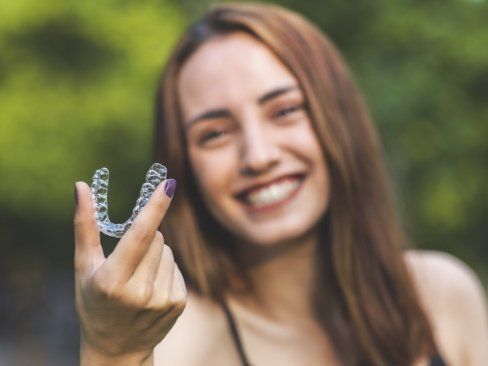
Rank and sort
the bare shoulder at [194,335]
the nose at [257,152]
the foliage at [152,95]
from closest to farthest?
the bare shoulder at [194,335] < the nose at [257,152] < the foliage at [152,95]

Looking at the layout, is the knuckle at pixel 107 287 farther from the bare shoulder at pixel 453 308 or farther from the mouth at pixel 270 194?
the bare shoulder at pixel 453 308

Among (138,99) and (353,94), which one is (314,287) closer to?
(353,94)

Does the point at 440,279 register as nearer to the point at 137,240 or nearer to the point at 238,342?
the point at 238,342

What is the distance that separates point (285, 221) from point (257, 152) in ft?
0.73

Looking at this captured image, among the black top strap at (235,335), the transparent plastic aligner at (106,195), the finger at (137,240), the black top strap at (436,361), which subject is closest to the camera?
the finger at (137,240)

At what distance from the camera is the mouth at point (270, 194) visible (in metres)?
2.22

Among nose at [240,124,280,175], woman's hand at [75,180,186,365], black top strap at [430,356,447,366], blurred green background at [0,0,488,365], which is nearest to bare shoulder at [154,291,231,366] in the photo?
nose at [240,124,280,175]

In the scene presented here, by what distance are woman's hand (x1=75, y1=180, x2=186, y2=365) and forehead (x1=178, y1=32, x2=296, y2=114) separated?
868 mm

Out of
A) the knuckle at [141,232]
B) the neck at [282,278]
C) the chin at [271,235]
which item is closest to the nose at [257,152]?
the chin at [271,235]

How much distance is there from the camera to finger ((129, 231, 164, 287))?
1320 mm

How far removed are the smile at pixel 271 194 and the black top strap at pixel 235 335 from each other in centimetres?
38

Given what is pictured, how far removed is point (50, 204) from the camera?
8.09m

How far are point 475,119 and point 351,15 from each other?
1499 mm

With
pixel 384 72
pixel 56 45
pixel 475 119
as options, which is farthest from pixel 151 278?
pixel 56 45
